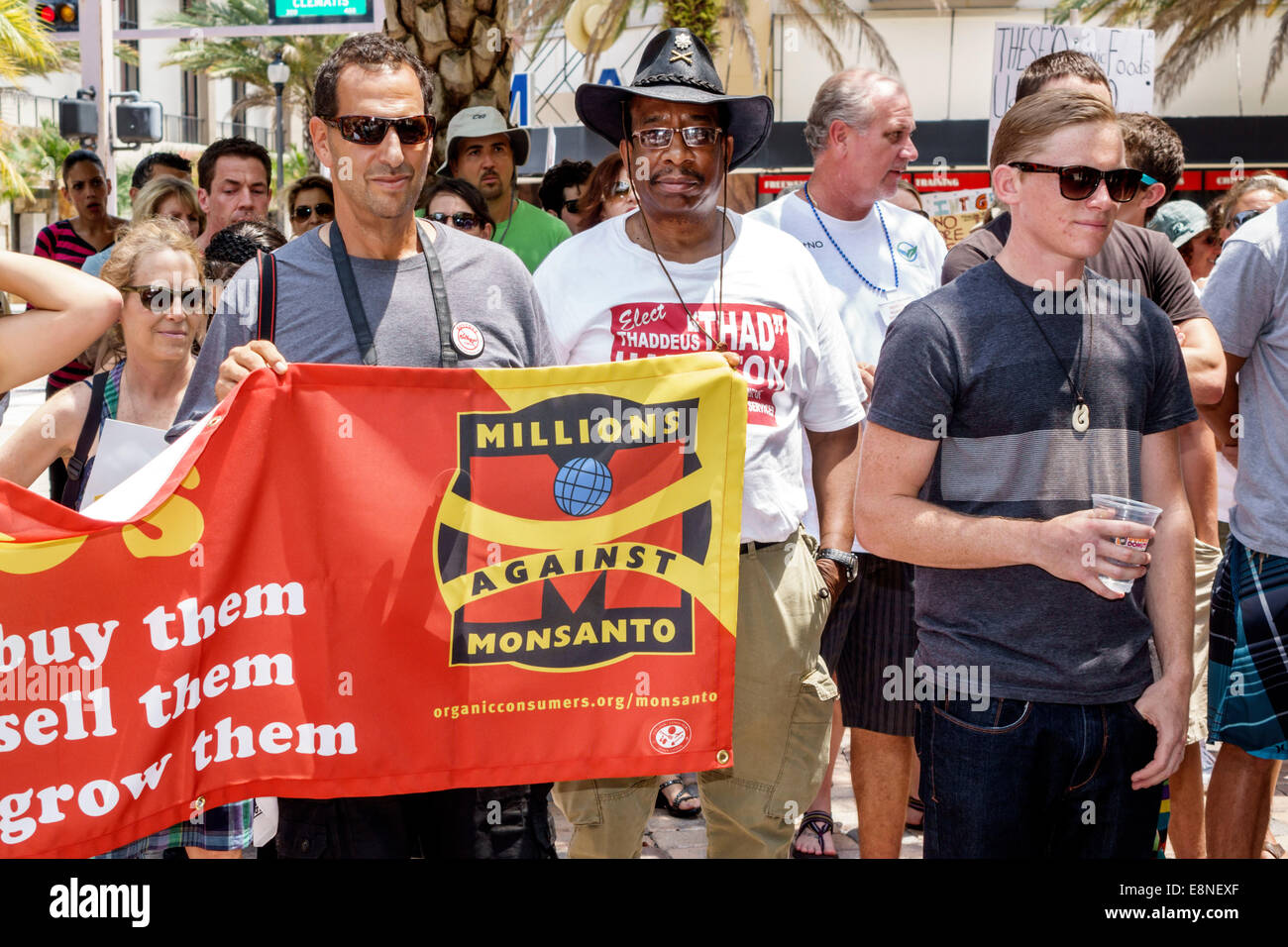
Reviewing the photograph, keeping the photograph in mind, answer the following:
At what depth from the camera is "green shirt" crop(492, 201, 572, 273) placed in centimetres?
651

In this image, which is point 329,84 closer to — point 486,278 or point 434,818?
point 486,278

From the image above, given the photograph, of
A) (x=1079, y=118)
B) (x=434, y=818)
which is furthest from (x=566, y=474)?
(x=1079, y=118)

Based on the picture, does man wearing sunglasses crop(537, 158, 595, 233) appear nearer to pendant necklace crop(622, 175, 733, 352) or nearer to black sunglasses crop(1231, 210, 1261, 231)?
black sunglasses crop(1231, 210, 1261, 231)

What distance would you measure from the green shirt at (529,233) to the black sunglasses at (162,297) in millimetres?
2349

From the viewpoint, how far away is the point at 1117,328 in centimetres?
308

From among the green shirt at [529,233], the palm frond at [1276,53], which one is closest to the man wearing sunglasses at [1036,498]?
the green shirt at [529,233]

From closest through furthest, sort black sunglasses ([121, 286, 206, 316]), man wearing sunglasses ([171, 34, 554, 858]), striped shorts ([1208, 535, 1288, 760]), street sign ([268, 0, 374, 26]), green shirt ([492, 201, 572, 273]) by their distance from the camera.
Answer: man wearing sunglasses ([171, 34, 554, 858])
striped shorts ([1208, 535, 1288, 760])
black sunglasses ([121, 286, 206, 316])
green shirt ([492, 201, 572, 273])
street sign ([268, 0, 374, 26])

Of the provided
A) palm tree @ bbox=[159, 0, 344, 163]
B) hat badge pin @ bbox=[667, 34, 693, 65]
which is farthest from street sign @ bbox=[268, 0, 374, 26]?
palm tree @ bbox=[159, 0, 344, 163]

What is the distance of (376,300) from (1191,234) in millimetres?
4674

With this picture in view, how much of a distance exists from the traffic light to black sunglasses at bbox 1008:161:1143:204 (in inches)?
585

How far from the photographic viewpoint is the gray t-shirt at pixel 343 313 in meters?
3.22

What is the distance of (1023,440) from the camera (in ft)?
9.84

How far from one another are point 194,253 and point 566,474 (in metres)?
1.78

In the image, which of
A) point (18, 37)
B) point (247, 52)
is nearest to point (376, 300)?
point (18, 37)
